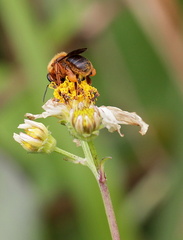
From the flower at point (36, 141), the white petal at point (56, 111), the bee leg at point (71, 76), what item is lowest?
the flower at point (36, 141)

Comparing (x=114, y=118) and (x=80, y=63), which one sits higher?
(x=80, y=63)

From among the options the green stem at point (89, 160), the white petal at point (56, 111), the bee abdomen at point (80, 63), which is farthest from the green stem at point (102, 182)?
the bee abdomen at point (80, 63)

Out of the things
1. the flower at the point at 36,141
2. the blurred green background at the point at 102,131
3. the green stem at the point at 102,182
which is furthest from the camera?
the blurred green background at the point at 102,131

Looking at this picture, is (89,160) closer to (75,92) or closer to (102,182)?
(102,182)

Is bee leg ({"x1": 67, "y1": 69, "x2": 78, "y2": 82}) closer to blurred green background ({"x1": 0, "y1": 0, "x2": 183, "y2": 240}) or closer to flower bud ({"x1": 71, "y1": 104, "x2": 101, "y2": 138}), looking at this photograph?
flower bud ({"x1": 71, "y1": 104, "x2": 101, "y2": 138})

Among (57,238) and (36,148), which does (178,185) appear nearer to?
(57,238)

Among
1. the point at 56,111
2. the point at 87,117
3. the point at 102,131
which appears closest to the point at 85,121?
the point at 87,117

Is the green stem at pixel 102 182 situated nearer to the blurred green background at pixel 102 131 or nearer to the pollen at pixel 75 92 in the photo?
the pollen at pixel 75 92
